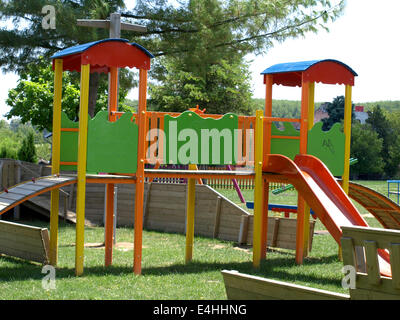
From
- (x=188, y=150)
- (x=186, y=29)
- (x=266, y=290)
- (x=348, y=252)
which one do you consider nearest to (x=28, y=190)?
(x=188, y=150)

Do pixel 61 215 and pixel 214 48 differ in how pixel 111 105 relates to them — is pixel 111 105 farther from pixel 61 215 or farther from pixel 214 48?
pixel 214 48

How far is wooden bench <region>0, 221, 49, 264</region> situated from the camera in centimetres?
923

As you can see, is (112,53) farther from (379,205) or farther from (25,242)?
(379,205)

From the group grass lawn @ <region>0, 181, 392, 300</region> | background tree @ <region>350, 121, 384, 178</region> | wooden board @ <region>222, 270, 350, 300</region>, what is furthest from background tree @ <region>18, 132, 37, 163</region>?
background tree @ <region>350, 121, 384, 178</region>

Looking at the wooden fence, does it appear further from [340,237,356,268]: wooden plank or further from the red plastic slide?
[340,237,356,268]: wooden plank

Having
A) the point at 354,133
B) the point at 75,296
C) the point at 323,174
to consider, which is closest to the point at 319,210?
the point at 323,174

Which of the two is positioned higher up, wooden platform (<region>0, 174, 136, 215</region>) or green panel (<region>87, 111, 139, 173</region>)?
green panel (<region>87, 111, 139, 173</region>)

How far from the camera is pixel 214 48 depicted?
698 inches

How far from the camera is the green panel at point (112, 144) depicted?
8750mm

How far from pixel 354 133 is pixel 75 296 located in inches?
2291

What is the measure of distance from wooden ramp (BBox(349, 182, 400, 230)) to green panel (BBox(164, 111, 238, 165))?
10.3ft

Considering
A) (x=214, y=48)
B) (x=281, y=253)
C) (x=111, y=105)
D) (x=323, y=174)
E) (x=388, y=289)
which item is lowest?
(x=281, y=253)

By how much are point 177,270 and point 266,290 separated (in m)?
3.84

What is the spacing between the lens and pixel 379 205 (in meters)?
11.9
